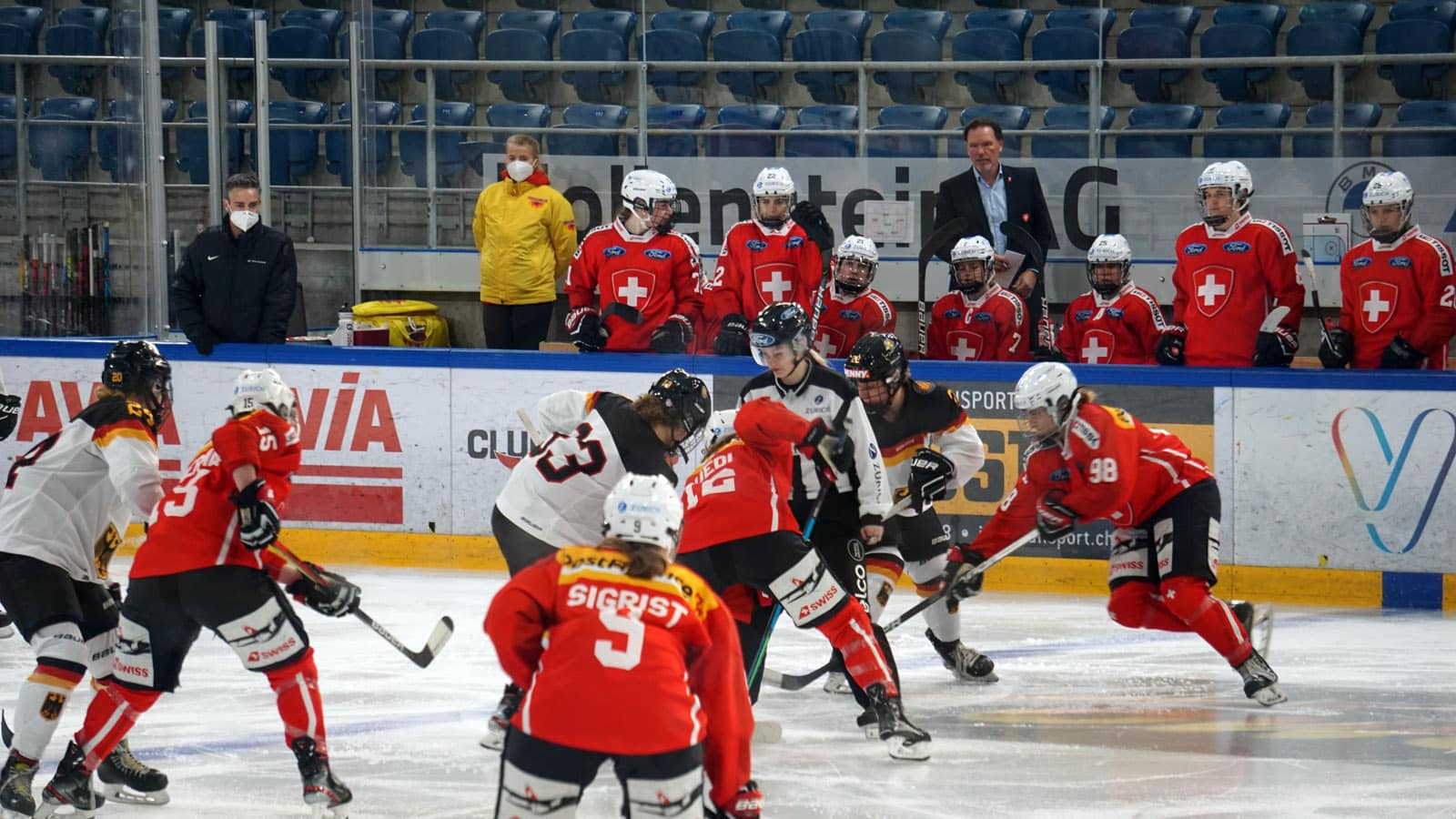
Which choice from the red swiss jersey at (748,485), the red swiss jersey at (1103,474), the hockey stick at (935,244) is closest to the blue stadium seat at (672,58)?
the hockey stick at (935,244)

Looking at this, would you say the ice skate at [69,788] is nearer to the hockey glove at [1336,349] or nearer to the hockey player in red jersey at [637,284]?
the hockey player in red jersey at [637,284]

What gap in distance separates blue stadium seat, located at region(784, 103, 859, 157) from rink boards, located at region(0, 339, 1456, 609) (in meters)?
1.64

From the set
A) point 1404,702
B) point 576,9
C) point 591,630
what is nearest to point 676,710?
point 591,630

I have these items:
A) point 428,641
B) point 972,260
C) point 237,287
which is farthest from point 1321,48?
point 428,641

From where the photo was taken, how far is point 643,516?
3369 millimetres

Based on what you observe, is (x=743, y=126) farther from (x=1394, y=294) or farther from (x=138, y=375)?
(x=138, y=375)

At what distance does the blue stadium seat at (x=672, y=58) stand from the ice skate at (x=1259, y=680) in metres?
4.62

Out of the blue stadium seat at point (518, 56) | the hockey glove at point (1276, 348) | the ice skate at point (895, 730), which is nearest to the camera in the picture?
the ice skate at point (895, 730)

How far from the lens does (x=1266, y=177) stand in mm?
8438

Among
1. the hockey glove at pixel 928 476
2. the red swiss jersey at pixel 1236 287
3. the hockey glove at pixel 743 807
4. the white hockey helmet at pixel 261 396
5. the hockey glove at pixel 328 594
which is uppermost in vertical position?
the red swiss jersey at pixel 1236 287

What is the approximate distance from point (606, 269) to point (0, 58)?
141 inches

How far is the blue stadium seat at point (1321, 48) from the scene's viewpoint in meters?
8.47

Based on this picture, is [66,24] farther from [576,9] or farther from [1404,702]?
[1404,702]

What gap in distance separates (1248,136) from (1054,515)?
362 cm
